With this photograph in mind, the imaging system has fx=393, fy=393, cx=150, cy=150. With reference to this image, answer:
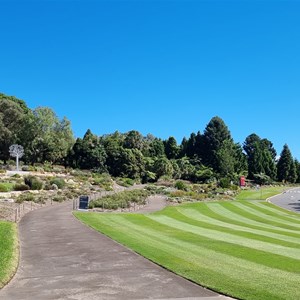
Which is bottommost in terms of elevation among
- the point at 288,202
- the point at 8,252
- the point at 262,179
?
the point at 288,202

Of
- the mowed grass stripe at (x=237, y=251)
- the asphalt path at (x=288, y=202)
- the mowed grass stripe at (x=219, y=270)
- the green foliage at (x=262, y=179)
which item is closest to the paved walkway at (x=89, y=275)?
the mowed grass stripe at (x=219, y=270)

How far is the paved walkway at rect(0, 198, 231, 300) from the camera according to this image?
27.7 ft

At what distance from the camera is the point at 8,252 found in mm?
12992

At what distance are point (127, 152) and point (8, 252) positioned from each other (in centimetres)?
7250

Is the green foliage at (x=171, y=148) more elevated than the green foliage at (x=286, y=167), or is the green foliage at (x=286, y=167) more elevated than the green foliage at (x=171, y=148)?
the green foliage at (x=171, y=148)

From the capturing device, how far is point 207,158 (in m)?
123

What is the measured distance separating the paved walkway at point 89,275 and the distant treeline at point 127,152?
6404 cm

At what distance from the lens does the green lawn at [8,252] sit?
10.2m

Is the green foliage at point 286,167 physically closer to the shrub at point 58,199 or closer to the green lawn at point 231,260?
the shrub at point 58,199

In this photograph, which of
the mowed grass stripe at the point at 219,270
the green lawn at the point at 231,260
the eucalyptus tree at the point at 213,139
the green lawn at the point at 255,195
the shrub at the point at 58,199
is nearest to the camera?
the mowed grass stripe at the point at 219,270

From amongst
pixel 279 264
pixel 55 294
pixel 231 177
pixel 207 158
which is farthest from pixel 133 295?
pixel 207 158

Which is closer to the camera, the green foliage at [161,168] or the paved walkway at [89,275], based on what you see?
the paved walkway at [89,275]

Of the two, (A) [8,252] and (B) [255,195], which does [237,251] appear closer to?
(A) [8,252]

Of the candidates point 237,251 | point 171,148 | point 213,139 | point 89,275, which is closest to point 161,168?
point 171,148
